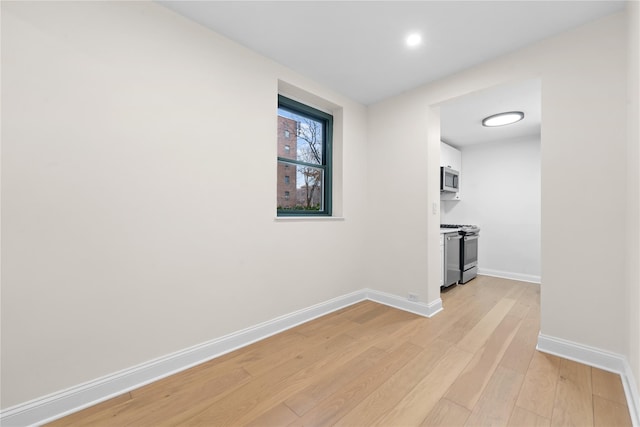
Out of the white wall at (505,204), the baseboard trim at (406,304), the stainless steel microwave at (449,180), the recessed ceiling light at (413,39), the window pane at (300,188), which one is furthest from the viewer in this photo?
the white wall at (505,204)

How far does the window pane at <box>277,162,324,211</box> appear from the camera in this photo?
2.61 metres

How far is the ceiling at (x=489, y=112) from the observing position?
267 centimetres

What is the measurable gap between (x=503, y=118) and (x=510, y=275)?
2.63m

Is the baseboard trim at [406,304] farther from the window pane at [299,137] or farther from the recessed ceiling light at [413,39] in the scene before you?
the recessed ceiling light at [413,39]

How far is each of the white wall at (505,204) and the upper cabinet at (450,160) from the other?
127 mm

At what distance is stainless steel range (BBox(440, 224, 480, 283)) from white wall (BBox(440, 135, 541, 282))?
14.8 inches

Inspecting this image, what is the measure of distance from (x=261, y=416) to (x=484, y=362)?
157cm

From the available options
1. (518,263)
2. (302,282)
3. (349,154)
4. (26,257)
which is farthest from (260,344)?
(518,263)

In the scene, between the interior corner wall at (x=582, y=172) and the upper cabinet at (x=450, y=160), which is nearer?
the interior corner wall at (x=582, y=172)

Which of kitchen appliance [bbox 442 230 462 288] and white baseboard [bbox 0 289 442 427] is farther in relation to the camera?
kitchen appliance [bbox 442 230 462 288]

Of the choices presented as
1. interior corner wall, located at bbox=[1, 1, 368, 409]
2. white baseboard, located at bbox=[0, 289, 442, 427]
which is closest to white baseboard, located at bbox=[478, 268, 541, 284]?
white baseboard, located at bbox=[0, 289, 442, 427]

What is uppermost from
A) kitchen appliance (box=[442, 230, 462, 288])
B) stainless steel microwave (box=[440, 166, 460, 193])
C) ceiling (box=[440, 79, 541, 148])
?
ceiling (box=[440, 79, 541, 148])

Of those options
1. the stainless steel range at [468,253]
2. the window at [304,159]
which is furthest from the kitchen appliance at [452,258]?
the window at [304,159]

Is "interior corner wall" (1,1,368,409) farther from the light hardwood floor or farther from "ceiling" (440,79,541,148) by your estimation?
"ceiling" (440,79,541,148)
